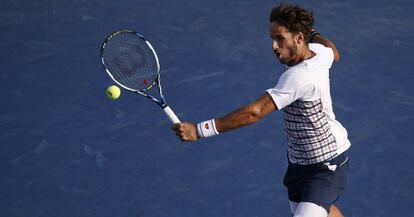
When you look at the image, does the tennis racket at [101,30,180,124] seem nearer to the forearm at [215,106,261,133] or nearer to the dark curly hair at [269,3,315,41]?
the forearm at [215,106,261,133]

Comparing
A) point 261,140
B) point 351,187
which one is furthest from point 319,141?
point 261,140

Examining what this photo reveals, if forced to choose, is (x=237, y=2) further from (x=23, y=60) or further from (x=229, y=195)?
(x=229, y=195)

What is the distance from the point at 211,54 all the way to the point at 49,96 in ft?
7.19

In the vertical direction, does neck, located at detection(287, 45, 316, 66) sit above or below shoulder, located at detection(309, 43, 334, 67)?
above

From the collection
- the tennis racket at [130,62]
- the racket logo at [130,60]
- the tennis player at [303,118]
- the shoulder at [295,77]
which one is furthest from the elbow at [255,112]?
the racket logo at [130,60]

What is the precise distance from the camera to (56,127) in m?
8.84

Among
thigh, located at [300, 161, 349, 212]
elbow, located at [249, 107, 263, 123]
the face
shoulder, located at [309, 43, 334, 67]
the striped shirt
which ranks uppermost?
the face

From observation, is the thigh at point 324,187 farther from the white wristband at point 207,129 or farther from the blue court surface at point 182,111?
the blue court surface at point 182,111

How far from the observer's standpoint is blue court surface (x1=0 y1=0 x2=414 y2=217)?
7.64 metres

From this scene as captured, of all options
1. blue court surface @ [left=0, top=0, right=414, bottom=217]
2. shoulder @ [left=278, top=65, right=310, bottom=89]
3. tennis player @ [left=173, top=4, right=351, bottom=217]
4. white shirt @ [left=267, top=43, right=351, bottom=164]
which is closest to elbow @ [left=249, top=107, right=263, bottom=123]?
tennis player @ [left=173, top=4, right=351, bottom=217]

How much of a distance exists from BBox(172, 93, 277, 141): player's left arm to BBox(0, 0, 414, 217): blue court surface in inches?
74.7

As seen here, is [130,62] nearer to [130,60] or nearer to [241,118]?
[130,60]

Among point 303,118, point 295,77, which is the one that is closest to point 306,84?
point 295,77

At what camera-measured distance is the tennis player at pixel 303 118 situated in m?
5.56
